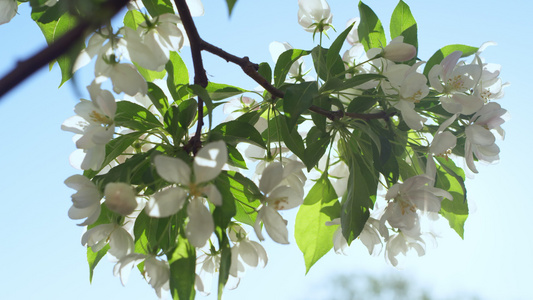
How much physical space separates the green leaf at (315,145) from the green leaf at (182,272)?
0.25 m

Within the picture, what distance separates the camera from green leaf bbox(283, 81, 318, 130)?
71 centimetres

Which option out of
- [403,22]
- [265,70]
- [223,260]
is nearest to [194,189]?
[223,260]

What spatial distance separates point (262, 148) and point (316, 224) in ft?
0.60

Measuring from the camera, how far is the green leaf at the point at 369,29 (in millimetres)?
1003

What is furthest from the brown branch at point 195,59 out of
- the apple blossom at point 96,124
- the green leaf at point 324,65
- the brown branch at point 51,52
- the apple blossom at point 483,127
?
the brown branch at point 51,52

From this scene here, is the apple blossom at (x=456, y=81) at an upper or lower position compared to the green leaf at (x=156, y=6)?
lower

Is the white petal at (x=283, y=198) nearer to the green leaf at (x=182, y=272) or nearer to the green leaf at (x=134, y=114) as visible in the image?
the green leaf at (x=182, y=272)

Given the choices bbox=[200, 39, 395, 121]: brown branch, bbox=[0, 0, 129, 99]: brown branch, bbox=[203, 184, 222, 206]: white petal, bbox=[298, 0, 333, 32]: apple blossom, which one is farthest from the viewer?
bbox=[298, 0, 333, 32]: apple blossom

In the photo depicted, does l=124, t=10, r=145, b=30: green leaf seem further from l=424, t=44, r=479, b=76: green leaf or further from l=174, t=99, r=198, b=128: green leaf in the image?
l=424, t=44, r=479, b=76: green leaf

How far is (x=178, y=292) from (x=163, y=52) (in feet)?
1.05

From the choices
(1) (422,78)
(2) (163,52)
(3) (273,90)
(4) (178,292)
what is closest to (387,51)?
(1) (422,78)

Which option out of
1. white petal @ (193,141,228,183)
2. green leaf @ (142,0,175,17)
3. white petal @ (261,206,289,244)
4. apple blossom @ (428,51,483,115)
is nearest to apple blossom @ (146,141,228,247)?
white petal @ (193,141,228,183)

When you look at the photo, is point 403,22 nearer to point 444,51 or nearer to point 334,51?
point 444,51

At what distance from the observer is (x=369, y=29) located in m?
1.01
